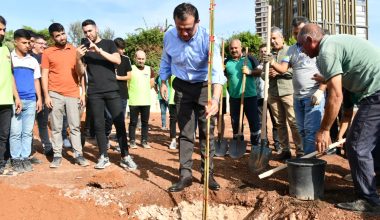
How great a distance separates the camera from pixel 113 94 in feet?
16.8

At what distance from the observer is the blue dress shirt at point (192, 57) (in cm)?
411

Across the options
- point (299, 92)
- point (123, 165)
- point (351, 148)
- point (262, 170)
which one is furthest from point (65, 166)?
point (351, 148)

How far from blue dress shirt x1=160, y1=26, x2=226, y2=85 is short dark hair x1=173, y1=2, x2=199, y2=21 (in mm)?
Result: 312

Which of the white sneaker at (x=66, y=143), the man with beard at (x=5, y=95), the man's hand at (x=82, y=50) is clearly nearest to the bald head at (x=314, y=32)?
the man's hand at (x=82, y=50)

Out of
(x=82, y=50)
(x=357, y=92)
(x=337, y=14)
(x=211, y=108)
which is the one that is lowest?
(x=211, y=108)

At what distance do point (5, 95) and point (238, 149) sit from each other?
11.1 ft

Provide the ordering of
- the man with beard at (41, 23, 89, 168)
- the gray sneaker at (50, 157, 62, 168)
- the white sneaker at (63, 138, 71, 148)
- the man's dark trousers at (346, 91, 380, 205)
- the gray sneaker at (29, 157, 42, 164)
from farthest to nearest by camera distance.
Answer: the white sneaker at (63, 138, 71, 148) → the gray sneaker at (29, 157, 42, 164) → the gray sneaker at (50, 157, 62, 168) → the man with beard at (41, 23, 89, 168) → the man's dark trousers at (346, 91, 380, 205)

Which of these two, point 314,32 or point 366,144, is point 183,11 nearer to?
point 314,32

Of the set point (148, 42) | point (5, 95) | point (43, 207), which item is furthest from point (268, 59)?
point (148, 42)

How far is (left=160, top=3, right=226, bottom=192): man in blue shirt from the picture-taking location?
4113 millimetres

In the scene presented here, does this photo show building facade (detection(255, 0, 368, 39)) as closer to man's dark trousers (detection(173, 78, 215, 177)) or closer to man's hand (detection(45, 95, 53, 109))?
man's hand (detection(45, 95, 53, 109))

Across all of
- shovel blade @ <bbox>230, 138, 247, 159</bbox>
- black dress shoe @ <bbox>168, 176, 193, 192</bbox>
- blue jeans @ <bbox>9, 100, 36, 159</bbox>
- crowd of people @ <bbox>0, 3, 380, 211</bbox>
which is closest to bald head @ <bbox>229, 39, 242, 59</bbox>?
crowd of people @ <bbox>0, 3, 380, 211</bbox>

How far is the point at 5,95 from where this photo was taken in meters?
4.72

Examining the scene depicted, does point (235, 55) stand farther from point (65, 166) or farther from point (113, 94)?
point (65, 166)
